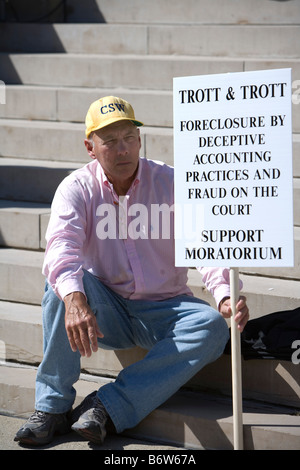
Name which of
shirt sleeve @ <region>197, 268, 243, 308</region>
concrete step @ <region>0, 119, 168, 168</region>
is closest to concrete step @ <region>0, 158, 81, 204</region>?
concrete step @ <region>0, 119, 168, 168</region>

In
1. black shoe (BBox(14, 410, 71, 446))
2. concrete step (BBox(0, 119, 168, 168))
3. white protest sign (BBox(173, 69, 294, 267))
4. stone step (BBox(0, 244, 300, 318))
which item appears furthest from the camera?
concrete step (BBox(0, 119, 168, 168))

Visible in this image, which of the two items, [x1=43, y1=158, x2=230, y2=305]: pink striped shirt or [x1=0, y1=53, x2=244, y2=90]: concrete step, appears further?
[x1=0, y1=53, x2=244, y2=90]: concrete step

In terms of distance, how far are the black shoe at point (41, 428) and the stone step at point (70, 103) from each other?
244 centimetres

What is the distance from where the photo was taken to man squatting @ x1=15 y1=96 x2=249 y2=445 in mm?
3514

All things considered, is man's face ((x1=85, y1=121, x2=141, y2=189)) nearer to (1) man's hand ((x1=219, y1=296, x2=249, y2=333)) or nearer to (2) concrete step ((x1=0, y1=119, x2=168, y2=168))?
(1) man's hand ((x1=219, y1=296, x2=249, y2=333))

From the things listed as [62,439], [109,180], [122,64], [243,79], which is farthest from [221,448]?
[122,64]

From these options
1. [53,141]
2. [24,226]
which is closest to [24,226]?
[24,226]

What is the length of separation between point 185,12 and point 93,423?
152 inches

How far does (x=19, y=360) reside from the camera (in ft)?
14.1

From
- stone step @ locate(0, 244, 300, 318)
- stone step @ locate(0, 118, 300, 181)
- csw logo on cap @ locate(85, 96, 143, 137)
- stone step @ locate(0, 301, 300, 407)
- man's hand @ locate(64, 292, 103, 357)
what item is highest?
stone step @ locate(0, 118, 300, 181)

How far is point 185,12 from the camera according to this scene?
6.43m

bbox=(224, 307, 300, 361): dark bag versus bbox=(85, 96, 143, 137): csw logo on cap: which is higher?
bbox=(85, 96, 143, 137): csw logo on cap

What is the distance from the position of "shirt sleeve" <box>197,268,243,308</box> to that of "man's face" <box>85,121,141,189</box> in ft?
1.84

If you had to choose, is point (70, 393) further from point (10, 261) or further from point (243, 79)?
point (243, 79)
